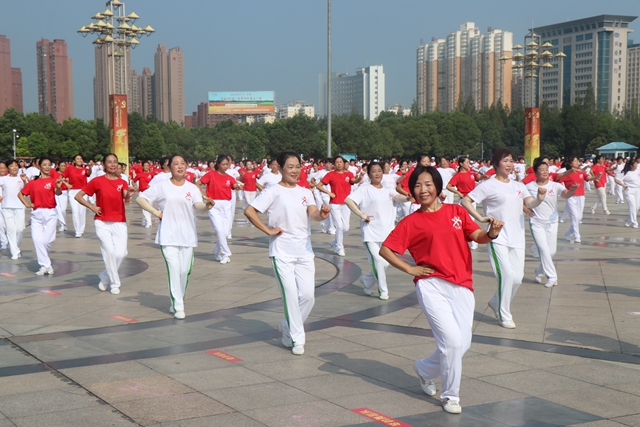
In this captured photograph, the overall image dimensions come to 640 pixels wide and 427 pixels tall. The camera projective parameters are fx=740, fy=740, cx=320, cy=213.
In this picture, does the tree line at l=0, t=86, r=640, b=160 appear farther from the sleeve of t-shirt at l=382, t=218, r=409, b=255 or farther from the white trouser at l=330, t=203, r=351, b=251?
the sleeve of t-shirt at l=382, t=218, r=409, b=255

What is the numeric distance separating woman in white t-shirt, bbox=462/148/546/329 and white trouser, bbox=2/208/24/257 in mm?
9151

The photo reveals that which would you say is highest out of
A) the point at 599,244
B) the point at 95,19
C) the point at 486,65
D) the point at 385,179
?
the point at 486,65

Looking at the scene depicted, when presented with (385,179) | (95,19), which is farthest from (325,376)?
(95,19)

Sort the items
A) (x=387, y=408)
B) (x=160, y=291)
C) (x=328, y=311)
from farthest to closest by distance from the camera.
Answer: (x=160, y=291)
(x=328, y=311)
(x=387, y=408)

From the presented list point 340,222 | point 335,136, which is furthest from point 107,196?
point 335,136

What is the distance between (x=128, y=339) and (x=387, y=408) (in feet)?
10.8

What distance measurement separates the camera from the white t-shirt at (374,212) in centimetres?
990

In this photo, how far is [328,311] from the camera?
29.5 feet

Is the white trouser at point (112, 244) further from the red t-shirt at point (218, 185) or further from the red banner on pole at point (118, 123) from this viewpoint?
the red banner on pole at point (118, 123)

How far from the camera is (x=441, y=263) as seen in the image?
532cm

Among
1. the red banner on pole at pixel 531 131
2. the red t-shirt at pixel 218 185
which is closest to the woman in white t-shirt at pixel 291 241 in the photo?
the red t-shirt at pixel 218 185

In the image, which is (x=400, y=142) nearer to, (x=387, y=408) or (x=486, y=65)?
(x=486, y=65)

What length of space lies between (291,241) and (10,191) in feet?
28.1

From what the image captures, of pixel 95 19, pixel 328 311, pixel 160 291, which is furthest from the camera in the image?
pixel 95 19
